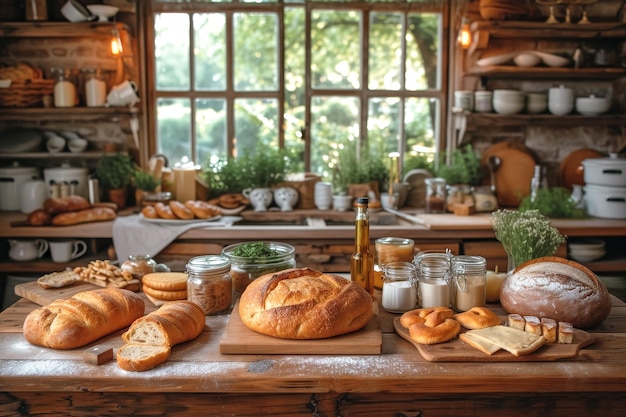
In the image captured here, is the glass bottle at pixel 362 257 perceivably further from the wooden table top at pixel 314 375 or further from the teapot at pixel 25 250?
the teapot at pixel 25 250

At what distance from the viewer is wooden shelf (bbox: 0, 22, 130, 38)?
4.10 meters

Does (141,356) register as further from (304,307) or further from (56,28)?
(56,28)

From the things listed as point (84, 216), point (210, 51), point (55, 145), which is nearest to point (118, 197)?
point (84, 216)

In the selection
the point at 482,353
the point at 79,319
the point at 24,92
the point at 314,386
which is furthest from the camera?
the point at 24,92

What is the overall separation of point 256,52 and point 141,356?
10.3 feet

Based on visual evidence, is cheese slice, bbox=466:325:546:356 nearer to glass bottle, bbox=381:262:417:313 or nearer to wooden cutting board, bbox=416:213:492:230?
glass bottle, bbox=381:262:417:313

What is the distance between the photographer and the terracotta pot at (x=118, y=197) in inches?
168

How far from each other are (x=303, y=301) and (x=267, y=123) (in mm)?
2869

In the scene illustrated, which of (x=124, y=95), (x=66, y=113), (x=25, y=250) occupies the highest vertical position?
(x=124, y=95)

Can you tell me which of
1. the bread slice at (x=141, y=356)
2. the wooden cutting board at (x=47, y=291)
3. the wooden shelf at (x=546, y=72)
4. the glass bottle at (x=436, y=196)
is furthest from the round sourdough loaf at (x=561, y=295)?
the wooden shelf at (x=546, y=72)

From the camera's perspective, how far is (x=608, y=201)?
3.97 m

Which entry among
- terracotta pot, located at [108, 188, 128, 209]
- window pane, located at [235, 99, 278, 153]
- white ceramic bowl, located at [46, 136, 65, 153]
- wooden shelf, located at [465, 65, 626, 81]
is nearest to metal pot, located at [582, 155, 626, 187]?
wooden shelf, located at [465, 65, 626, 81]

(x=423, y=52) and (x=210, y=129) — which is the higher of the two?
(x=423, y=52)

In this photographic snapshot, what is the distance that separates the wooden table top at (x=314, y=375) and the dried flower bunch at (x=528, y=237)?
569mm
